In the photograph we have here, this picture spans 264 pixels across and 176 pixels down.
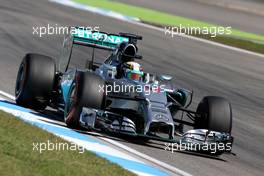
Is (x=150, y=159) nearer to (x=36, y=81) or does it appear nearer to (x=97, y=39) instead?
Result: (x=36, y=81)

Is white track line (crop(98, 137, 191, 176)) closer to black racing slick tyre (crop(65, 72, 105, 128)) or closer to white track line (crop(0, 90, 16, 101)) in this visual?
black racing slick tyre (crop(65, 72, 105, 128))

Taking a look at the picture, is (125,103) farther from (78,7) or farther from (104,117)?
(78,7)

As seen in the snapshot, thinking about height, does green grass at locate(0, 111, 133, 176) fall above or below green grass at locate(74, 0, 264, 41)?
above

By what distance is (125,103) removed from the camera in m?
11.2

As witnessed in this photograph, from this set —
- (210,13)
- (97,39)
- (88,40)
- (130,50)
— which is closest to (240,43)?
(210,13)

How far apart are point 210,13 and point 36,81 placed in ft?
67.4

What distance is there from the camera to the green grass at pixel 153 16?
88.4ft

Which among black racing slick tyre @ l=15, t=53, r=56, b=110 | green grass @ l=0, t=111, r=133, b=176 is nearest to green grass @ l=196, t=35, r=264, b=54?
black racing slick tyre @ l=15, t=53, r=56, b=110

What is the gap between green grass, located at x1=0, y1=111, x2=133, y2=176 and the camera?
7699 mm

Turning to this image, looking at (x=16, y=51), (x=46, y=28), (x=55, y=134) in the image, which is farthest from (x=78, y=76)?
(x=46, y=28)

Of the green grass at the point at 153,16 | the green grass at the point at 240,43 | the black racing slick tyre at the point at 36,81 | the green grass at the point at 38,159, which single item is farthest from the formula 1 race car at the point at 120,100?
the green grass at the point at 153,16

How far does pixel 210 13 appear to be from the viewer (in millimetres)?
31719

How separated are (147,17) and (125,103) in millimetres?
16553

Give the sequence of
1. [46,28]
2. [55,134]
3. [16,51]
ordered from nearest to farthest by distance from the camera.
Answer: [55,134] < [16,51] < [46,28]
